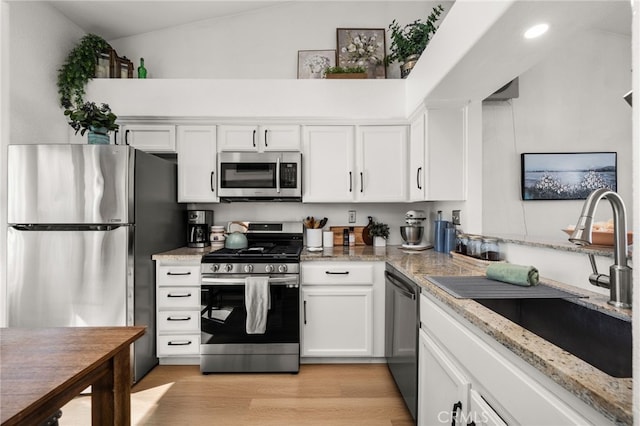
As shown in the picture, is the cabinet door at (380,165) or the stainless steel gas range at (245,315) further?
the cabinet door at (380,165)

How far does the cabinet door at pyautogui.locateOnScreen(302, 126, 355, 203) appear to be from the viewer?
2908 mm

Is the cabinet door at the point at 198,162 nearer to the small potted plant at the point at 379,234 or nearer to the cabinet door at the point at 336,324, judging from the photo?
the cabinet door at the point at 336,324

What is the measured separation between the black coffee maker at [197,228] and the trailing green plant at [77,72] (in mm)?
1330

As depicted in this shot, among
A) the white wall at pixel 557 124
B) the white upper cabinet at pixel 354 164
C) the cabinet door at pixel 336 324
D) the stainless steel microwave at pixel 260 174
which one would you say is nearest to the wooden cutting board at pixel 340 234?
the white upper cabinet at pixel 354 164

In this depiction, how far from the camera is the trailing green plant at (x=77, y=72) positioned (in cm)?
274

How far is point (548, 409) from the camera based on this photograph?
722 mm

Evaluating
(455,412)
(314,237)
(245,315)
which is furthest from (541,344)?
(314,237)

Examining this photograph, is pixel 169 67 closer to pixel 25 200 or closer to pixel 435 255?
pixel 25 200

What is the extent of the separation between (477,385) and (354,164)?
6.96ft

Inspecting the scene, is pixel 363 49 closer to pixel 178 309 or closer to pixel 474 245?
pixel 474 245

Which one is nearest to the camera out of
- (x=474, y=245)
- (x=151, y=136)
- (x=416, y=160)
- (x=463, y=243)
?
(x=474, y=245)

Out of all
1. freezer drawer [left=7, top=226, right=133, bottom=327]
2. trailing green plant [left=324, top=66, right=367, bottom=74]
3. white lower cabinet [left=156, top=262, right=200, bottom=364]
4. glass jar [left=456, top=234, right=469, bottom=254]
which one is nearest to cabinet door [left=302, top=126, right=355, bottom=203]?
trailing green plant [left=324, top=66, right=367, bottom=74]

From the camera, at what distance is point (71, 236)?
7.41 feet

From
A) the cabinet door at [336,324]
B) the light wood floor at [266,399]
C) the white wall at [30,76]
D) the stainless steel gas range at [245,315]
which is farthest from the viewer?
the cabinet door at [336,324]
